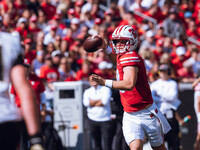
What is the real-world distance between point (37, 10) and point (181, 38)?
4.53 m

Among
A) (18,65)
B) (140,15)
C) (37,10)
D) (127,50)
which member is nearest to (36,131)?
(18,65)

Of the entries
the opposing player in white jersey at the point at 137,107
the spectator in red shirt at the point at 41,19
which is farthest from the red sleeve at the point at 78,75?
the opposing player in white jersey at the point at 137,107

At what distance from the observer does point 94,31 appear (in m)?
11.1

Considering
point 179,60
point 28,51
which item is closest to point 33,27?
point 28,51

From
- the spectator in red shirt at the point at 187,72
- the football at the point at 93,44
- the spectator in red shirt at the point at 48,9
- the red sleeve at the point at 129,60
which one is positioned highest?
the spectator in red shirt at the point at 48,9

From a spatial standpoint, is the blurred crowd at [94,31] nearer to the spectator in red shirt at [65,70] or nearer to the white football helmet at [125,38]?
the spectator in red shirt at [65,70]

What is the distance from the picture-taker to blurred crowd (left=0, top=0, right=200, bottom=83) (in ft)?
30.5

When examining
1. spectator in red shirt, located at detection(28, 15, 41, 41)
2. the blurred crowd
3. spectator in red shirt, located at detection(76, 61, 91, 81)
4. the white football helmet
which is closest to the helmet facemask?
the white football helmet

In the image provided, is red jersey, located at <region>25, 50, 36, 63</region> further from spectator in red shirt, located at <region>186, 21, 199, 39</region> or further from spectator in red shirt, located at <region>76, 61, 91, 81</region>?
spectator in red shirt, located at <region>186, 21, 199, 39</region>

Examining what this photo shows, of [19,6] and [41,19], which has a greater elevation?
[19,6]

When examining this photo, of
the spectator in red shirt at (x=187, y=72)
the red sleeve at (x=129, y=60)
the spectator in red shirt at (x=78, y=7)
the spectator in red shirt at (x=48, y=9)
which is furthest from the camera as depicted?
the spectator in red shirt at (x=78, y=7)

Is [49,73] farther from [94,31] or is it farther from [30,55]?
[94,31]

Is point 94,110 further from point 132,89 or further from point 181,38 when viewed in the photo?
point 181,38

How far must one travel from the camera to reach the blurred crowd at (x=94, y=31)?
9.28m
